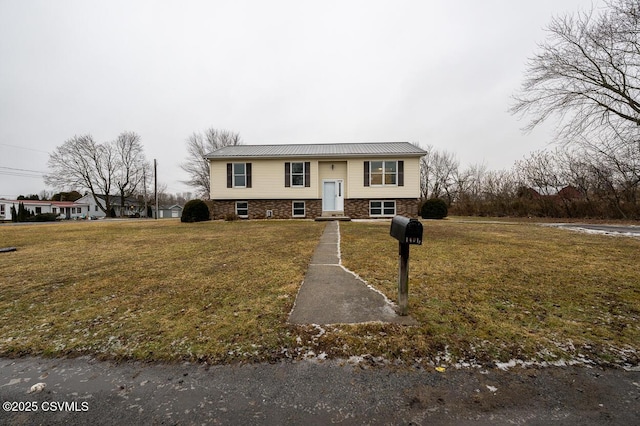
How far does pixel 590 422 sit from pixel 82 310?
471 centimetres

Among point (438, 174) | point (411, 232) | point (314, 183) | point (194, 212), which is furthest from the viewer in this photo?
point (438, 174)

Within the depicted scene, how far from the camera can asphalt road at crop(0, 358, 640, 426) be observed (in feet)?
4.95

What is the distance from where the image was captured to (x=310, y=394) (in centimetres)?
170

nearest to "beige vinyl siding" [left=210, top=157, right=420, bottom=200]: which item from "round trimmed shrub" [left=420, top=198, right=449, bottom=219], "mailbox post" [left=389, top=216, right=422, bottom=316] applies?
"round trimmed shrub" [left=420, top=198, right=449, bottom=219]

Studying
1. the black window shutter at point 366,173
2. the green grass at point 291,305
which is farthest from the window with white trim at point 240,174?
the green grass at point 291,305

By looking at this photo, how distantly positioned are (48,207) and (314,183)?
195 ft

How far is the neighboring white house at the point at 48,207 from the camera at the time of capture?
133 ft

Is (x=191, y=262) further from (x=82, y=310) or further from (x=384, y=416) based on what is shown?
(x=384, y=416)

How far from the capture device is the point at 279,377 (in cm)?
189

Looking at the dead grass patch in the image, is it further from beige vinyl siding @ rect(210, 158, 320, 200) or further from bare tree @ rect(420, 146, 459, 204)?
bare tree @ rect(420, 146, 459, 204)

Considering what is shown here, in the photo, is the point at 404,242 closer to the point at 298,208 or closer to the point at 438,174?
the point at 298,208

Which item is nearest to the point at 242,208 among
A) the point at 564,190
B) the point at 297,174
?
the point at 297,174

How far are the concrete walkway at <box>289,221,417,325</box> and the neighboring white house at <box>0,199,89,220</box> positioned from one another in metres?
57.5

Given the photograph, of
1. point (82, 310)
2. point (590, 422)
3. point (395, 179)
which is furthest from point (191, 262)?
point (395, 179)
